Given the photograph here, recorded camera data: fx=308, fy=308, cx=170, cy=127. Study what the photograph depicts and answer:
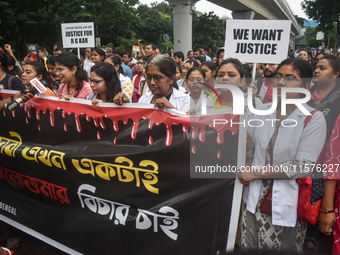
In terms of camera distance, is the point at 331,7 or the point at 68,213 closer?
the point at 68,213

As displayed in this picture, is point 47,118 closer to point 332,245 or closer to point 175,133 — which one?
point 175,133

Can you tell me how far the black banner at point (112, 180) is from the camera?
2201 mm

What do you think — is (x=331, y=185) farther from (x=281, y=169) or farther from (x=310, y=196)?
(x=281, y=169)

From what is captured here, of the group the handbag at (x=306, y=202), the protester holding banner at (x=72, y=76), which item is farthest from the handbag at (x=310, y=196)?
the protester holding banner at (x=72, y=76)

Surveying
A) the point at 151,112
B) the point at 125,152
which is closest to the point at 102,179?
the point at 125,152

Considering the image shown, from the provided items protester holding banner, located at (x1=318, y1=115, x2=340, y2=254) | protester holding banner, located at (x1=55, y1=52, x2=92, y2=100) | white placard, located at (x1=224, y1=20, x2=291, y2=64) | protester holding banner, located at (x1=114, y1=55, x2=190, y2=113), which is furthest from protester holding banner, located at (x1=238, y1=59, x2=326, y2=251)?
protester holding banner, located at (x1=55, y1=52, x2=92, y2=100)

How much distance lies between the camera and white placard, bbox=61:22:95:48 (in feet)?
18.8

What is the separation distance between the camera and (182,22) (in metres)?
18.1

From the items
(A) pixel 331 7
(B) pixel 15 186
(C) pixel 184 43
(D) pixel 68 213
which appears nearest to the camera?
(D) pixel 68 213

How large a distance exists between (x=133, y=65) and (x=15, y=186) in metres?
5.77

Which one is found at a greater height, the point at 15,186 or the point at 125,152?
the point at 125,152

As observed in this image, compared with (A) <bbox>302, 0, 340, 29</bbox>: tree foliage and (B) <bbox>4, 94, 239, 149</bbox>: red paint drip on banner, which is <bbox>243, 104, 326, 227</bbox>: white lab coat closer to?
(B) <bbox>4, 94, 239, 149</bbox>: red paint drip on banner

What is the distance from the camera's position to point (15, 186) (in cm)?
310

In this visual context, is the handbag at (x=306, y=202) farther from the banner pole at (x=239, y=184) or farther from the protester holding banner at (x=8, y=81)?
the protester holding banner at (x=8, y=81)
